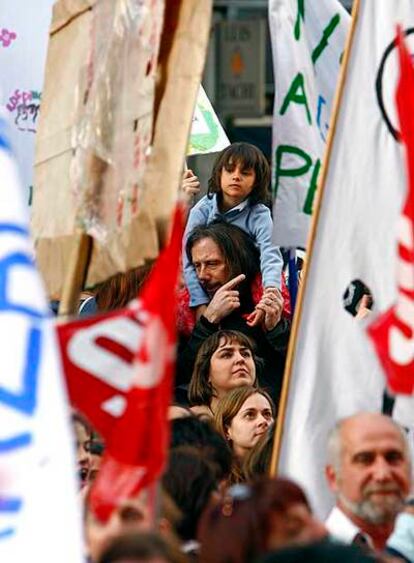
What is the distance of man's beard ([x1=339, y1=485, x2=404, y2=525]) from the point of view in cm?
667

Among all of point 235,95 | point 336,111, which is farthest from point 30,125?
point 235,95

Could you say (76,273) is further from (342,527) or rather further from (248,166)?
(248,166)

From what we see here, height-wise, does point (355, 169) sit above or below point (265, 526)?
above

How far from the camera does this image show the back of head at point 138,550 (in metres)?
4.69

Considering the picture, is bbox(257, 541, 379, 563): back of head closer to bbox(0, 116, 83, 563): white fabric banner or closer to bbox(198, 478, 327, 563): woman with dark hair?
bbox(198, 478, 327, 563): woman with dark hair

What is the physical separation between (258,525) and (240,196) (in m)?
4.93

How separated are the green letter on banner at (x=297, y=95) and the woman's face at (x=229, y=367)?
1251 millimetres

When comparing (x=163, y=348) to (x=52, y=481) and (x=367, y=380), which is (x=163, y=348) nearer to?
(x=52, y=481)

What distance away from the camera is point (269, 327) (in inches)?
395

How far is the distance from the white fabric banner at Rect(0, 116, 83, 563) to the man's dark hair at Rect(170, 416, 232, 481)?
1744 millimetres

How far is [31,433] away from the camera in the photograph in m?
5.15

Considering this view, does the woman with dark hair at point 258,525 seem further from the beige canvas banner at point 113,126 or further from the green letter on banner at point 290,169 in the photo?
the green letter on banner at point 290,169

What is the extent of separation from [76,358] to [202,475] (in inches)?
30.3

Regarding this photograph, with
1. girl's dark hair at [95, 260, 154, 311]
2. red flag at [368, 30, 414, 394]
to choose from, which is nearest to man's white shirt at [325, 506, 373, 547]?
red flag at [368, 30, 414, 394]
